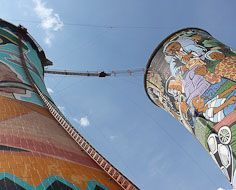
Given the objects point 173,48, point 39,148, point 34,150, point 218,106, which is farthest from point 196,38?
point 34,150

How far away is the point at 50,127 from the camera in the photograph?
736 centimetres

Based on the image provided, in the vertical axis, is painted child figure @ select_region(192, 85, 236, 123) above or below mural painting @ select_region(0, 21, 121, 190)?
above

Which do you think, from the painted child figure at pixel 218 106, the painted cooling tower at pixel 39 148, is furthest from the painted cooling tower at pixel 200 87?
the painted cooling tower at pixel 39 148

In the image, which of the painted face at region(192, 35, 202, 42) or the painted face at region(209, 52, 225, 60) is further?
the painted face at region(192, 35, 202, 42)

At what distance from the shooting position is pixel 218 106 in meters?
6.57

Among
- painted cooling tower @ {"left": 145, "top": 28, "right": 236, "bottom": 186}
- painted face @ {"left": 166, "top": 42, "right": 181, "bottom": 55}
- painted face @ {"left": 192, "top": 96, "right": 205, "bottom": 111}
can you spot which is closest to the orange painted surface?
painted cooling tower @ {"left": 145, "top": 28, "right": 236, "bottom": 186}

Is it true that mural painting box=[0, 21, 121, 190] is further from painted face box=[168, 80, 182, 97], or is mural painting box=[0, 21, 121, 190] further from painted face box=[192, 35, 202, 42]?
painted face box=[192, 35, 202, 42]

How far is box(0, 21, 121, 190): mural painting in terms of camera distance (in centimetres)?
534

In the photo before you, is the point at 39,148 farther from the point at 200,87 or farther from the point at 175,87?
the point at 175,87

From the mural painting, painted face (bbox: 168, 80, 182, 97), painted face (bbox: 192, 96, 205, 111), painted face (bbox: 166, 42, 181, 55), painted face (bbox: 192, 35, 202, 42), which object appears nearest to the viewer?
the mural painting

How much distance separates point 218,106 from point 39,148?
2.68m

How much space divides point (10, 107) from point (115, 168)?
2.32 metres

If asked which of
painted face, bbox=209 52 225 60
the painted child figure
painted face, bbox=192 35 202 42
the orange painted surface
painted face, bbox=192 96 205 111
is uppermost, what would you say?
painted face, bbox=192 35 202 42

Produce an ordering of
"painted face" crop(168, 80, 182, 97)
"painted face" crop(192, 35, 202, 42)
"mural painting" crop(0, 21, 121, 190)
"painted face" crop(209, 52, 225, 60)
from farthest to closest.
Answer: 1. "painted face" crop(192, 35, 202, 42)
2. "painted face" crop(168, 80, 182, 97)
3. "painted face" crop(209, 52, 225, 60)
4. "mural painting" crop(0, 21, 121, 190)
